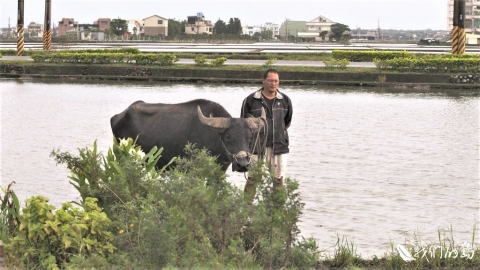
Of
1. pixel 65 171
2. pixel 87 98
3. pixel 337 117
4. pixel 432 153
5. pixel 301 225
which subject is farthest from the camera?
pixel 87 98

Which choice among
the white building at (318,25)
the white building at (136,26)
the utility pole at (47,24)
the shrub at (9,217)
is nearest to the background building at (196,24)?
the white building at (136,26)

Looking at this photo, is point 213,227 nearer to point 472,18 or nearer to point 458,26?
point 458,26

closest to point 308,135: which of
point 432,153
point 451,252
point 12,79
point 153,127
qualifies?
point 432,153

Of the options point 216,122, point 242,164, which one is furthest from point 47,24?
point 242,164

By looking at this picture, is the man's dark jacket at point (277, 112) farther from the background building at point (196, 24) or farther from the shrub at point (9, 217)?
the background building at point (196, 24)

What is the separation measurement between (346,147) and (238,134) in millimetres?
8328

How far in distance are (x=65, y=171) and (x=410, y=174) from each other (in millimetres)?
5238

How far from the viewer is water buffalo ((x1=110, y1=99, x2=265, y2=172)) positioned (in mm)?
10000

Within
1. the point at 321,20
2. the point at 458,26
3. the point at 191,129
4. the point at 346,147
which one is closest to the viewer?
the point at 191,129

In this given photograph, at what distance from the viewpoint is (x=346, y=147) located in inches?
714

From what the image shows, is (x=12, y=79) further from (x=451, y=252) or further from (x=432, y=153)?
(x=451, y=252)

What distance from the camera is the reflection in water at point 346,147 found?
457 inches

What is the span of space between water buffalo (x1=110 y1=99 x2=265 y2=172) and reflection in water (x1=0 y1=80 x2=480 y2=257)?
3.91 feet

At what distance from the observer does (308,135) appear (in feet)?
65.4
